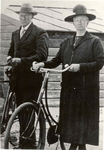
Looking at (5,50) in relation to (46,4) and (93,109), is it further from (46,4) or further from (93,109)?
(93,109)

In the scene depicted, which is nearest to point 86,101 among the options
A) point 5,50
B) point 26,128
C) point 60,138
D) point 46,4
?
point 60,138

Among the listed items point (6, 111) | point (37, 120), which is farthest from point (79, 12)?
point (6, 111)

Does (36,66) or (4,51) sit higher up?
(4,51)

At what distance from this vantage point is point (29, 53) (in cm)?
206

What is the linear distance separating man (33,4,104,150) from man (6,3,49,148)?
135 mm

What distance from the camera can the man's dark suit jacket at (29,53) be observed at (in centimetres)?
206

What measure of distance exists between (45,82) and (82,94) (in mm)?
411

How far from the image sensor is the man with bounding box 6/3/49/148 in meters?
2.06

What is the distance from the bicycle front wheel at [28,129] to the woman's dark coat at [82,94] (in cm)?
25

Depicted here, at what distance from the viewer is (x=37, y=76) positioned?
208cm

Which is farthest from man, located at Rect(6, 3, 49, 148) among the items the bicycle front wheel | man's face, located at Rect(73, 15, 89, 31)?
man's face, located at Rect(73, 15, 89, 31)

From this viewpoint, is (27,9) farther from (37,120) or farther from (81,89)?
(37,120)

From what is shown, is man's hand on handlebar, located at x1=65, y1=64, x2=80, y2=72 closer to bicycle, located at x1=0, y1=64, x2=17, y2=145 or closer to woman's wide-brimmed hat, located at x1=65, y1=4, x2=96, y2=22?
woman's wide-brimmed hat, located at x1=65, y1=4, x2=96, y2=22

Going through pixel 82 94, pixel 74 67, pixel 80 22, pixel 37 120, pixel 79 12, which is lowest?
pixel 37 120
